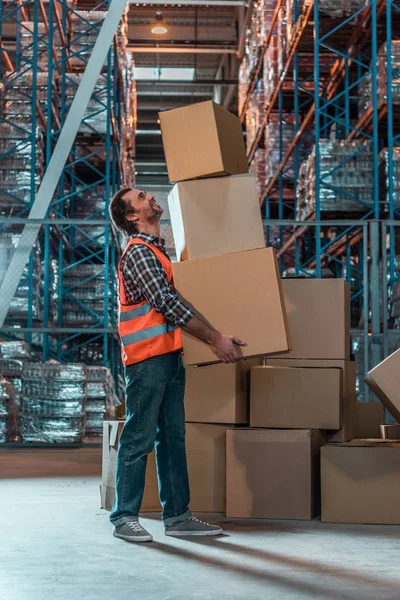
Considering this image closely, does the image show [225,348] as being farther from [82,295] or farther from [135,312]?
[82,295]

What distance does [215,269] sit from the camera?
12.7 ft

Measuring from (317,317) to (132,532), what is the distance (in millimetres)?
1517

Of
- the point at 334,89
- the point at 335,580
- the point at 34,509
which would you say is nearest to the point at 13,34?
the point at 334,89

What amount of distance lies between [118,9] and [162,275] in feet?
25.4

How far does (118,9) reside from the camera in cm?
1052

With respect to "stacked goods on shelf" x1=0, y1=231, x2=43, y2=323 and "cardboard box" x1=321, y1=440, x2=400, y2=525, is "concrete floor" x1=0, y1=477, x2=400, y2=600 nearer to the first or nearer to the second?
"cardboard box" x1=321, y1=440, x2=400, y2=525

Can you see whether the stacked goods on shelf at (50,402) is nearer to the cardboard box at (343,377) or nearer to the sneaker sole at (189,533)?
the cardboard box at (343,377)

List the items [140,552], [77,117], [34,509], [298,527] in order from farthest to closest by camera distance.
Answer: [77,117], [34,509], [298,527], [140,552]

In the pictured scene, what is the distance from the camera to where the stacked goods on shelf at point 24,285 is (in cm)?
1057

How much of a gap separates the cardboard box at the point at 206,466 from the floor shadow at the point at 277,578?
0.81 m

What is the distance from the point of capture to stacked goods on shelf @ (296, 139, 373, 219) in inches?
427

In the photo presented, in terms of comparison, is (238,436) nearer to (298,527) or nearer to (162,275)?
(298,527)

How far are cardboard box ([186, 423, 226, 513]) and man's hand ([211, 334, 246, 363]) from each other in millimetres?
717

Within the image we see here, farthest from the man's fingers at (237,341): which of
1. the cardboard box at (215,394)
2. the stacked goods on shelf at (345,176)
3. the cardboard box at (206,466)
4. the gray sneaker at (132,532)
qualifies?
the stacked goods on shelf at (345,176)
